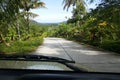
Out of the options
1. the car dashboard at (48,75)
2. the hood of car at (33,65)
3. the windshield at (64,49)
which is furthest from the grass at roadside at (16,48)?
the car dashboard at (48,75)

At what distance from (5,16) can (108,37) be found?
51.1 ft

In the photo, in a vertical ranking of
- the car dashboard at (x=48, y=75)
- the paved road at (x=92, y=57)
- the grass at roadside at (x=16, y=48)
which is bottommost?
the paved road at (x=92, y=57)

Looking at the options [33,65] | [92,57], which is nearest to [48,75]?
[33,65]

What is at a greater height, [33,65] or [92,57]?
[33,65]

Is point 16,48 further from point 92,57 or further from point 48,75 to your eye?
point 48,75

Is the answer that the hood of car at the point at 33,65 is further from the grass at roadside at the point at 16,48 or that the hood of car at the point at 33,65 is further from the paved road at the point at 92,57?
the grass at roadside at the point at 16,48

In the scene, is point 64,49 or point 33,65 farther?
point 64,49

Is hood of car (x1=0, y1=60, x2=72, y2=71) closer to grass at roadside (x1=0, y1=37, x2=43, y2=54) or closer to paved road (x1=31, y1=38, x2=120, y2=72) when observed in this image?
paved road (x1=31, y1=38, x2=120, y2=72)

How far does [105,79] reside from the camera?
2.14 meters

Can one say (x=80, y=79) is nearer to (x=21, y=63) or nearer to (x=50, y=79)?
(x=50, y=79)

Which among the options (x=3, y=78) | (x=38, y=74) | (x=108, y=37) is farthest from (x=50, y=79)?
(x=108, y=37)

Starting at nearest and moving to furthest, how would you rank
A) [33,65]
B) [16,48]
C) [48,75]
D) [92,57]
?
1. [48,75]
2. [33,65]
3. [92,57]
4. [16,48]

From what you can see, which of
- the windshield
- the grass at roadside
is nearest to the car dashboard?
the windshield

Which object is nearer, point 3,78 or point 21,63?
point 3,78
